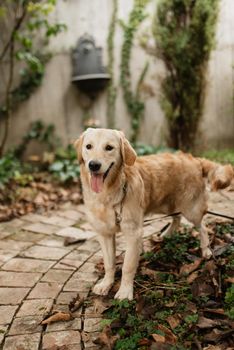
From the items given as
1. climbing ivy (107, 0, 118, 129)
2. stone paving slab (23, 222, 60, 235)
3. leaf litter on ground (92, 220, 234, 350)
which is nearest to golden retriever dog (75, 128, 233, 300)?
leaf litter on ground (92, 220, 234, 350)

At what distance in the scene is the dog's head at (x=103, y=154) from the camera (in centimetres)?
271

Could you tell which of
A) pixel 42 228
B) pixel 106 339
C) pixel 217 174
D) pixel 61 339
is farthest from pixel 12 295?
pixel 217 174

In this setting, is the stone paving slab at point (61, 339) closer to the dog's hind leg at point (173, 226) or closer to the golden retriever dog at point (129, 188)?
the golden retriever dog at point (129, 188)

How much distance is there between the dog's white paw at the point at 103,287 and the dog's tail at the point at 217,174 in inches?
45.9

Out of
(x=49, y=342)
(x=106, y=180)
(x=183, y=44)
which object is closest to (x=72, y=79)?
(x=183, y=44)

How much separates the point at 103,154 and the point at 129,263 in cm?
83

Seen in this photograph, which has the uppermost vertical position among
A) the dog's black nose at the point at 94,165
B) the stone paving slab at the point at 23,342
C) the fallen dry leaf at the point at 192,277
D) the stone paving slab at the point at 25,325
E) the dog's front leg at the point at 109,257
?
the dog's black nose at the point at 94,165

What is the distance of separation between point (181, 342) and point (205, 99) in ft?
19.7

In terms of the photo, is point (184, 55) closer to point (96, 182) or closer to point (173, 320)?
point (96, 182)

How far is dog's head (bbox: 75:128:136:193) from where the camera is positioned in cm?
271

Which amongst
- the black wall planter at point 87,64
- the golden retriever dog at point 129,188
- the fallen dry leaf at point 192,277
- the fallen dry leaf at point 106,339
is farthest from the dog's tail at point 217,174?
the black wall planter at point 87,64

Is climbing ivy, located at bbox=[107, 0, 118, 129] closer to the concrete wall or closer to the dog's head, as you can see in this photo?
the concrete wall

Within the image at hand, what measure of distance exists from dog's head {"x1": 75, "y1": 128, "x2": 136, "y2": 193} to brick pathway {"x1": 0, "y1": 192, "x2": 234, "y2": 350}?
0.91 metres

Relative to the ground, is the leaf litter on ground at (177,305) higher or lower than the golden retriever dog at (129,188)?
lower
